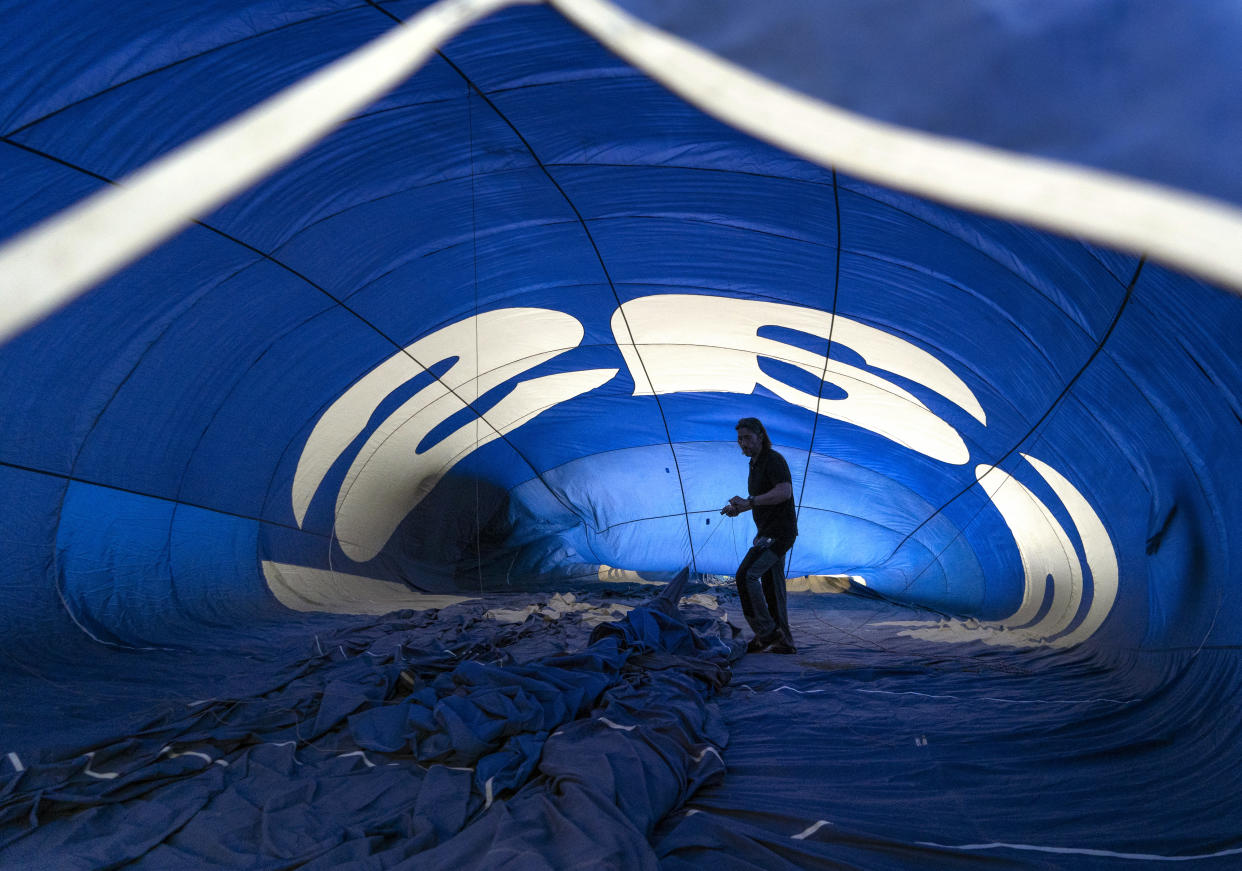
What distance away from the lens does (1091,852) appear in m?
1.98

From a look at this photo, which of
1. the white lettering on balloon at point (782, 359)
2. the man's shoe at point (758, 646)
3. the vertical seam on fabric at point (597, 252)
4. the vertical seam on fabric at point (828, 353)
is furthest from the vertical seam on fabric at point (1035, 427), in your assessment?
the vertical seam on fabric at point (597, 252)

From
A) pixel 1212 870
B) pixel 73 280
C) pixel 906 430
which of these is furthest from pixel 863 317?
pixel 73 280

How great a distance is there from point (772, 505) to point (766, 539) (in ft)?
0.69

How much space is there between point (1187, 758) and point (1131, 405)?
172 cm

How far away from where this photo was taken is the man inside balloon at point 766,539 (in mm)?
5035

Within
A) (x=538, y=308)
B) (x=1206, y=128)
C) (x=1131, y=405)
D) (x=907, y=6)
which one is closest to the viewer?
(x=1206, y=128)

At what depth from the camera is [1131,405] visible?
3.84 m

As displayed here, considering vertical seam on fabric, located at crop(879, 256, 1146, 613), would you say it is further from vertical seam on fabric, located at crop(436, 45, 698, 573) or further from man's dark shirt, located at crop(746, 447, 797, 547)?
vertical seam on fabric, located at crop(436, 45, 698, 573)

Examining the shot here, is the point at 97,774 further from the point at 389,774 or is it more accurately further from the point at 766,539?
the point at 766,539

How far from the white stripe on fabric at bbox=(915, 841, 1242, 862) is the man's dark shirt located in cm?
307

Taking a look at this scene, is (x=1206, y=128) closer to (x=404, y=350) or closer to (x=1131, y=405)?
(x=1131, y=405)

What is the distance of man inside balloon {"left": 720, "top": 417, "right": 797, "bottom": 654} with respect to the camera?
504 centimetres

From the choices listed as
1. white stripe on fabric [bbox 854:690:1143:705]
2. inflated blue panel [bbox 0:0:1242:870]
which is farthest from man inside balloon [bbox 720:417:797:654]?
white stripe on fabric [bbox 854:690:1143:705]

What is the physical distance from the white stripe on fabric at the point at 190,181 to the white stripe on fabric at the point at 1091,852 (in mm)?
3470
